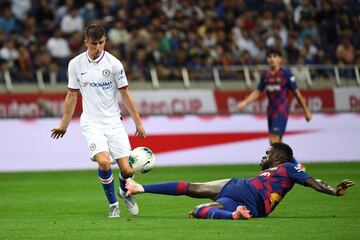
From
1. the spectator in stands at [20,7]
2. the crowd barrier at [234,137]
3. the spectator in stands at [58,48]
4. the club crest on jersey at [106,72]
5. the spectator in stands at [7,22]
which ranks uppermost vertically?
the spectator in stands at [20,7]

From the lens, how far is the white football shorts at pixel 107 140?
38.3ft

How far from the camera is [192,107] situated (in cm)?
2377

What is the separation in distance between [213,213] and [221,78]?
13.9 meters

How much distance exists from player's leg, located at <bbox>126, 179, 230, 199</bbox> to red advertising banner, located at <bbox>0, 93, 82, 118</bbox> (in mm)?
11580

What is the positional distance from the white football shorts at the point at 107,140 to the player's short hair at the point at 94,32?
1.12m

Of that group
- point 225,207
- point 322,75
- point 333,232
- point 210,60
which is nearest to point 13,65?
point 210,60

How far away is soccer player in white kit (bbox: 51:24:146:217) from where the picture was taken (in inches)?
464

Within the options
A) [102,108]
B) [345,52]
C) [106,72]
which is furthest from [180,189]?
[345,52]

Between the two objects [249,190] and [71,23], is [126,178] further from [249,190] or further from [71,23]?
[71,23]

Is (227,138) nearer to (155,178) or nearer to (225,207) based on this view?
(155,178)

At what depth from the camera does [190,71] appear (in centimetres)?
2444

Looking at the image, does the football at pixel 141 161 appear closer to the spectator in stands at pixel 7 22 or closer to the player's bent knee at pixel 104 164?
the player's bent knee at pixel 104 164

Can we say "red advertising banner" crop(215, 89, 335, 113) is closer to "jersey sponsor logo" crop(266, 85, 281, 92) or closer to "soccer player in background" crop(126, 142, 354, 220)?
"jersey sponsor logo" crop(266, 85, 281, 92)

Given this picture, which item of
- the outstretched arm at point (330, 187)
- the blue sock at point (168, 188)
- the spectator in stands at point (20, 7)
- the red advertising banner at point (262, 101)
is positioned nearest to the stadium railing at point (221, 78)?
the red advertising banner at point (262, 101)
